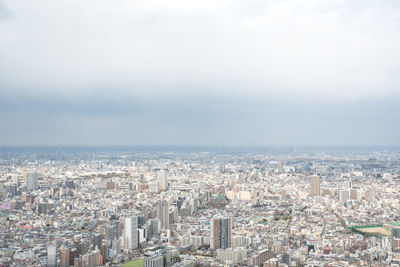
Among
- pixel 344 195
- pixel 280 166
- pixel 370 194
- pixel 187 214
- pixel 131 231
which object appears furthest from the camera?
pixel 280 166

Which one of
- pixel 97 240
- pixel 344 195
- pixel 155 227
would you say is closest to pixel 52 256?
pixel 97 240

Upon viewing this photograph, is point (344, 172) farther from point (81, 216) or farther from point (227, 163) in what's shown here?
point (81, 216)

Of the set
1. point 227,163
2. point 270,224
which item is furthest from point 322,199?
point 227,163

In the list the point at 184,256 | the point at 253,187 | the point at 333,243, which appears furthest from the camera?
the point at 253,187

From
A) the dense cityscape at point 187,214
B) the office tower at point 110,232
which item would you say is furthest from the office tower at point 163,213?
the office tower at point 110,232

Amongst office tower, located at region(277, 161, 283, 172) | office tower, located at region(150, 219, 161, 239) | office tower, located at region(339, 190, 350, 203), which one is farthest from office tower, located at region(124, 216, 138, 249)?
office tower, located at region(277, 161, 283, 172)

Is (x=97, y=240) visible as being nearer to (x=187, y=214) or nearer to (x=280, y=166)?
(x=187, y=214)
